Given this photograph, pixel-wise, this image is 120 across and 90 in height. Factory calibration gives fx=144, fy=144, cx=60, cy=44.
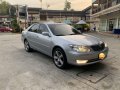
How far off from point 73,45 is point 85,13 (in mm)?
49782

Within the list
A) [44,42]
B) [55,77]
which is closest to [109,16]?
[44,42]

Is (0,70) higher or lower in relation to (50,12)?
lower

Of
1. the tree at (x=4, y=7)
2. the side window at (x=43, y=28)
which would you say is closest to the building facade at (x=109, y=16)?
the side window at (x=43, y=28)

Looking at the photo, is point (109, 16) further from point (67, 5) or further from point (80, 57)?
point (67, 5)

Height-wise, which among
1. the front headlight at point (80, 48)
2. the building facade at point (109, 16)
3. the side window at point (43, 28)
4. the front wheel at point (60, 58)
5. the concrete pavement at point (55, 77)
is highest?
the building facade at point (109, 16)

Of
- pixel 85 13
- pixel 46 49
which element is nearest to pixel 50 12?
pixel 85 13

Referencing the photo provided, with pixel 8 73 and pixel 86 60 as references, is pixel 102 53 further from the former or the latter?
pixel 8 73

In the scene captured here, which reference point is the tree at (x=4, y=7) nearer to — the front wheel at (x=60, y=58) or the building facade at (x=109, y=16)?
the building facade at (x=109, y=16)

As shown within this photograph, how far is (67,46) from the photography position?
168 inches

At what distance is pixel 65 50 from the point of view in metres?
4.30

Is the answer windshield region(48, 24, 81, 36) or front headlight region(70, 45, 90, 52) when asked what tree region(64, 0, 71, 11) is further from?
front headlight region(70, 45, 90, 52)

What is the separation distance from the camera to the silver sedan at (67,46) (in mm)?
4145

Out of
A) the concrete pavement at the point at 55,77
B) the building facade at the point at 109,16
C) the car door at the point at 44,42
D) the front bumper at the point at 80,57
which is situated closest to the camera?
the concrete pavement at the point at 55,77

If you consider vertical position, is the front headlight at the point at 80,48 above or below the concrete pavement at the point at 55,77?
above
